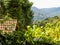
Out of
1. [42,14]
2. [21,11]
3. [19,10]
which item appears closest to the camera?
[42,14]

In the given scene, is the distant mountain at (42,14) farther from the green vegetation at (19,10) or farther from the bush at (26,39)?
the bush at (26,39)

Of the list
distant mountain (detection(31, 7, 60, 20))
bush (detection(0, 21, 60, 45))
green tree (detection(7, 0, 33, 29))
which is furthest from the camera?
green tree (detection(7, 0, 33, 29))

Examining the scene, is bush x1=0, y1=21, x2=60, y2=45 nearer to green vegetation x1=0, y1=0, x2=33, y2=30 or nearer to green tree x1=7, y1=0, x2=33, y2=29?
green tree x1=7, y1=0, x2=33, y2=29

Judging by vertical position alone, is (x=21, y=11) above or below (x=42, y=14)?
below

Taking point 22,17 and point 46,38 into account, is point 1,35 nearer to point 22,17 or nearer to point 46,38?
point 46,38

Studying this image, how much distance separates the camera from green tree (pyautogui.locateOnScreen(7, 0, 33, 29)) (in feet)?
109

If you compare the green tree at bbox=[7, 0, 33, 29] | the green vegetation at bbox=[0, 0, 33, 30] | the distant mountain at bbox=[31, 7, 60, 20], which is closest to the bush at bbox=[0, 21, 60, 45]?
the distant mountain at bbox=[31, 7, 60, 20]

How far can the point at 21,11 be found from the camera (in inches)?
1409

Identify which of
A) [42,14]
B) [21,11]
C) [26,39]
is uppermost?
[26,39]

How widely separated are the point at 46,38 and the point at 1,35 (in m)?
0.77

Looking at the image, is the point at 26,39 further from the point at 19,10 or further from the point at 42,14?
the point at 19,10

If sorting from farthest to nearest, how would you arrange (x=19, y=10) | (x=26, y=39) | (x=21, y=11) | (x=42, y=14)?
1. (x=21, y=11)
2. (x=19, y=10)
3. (x=42, y=14)
4. (x=26, y=39)

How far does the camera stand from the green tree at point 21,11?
109 ft

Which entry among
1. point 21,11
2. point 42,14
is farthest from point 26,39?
Result: point 21,11
